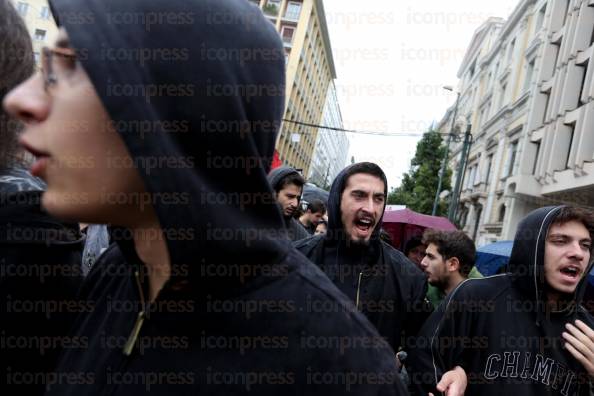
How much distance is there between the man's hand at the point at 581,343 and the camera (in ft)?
7.73

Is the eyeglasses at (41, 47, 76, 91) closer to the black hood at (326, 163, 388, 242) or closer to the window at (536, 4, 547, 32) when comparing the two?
the black hood at (326, 163, 388, 242)

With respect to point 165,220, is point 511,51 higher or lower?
higher

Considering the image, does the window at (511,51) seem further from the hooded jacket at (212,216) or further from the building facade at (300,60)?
the hooded jacket at (212,216)

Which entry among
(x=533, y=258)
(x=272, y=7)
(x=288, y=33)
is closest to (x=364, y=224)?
(x=533, y=258)

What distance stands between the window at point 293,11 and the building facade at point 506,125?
55.6 feet

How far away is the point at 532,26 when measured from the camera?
26.1m

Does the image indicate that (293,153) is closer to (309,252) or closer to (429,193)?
(429,193)

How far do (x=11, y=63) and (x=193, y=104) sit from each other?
2.35 feet

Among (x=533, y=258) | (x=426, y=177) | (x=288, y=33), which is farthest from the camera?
(x=288, y=33)

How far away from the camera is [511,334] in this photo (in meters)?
2.56

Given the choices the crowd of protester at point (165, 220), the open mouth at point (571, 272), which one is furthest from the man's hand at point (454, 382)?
the crowd of protester at point (165, 220)

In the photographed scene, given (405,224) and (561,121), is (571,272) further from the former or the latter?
(561,121)

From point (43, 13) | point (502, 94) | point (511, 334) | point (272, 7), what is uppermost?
point (272, 7)

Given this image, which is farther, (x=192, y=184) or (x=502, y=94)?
(x=502, y=94)
